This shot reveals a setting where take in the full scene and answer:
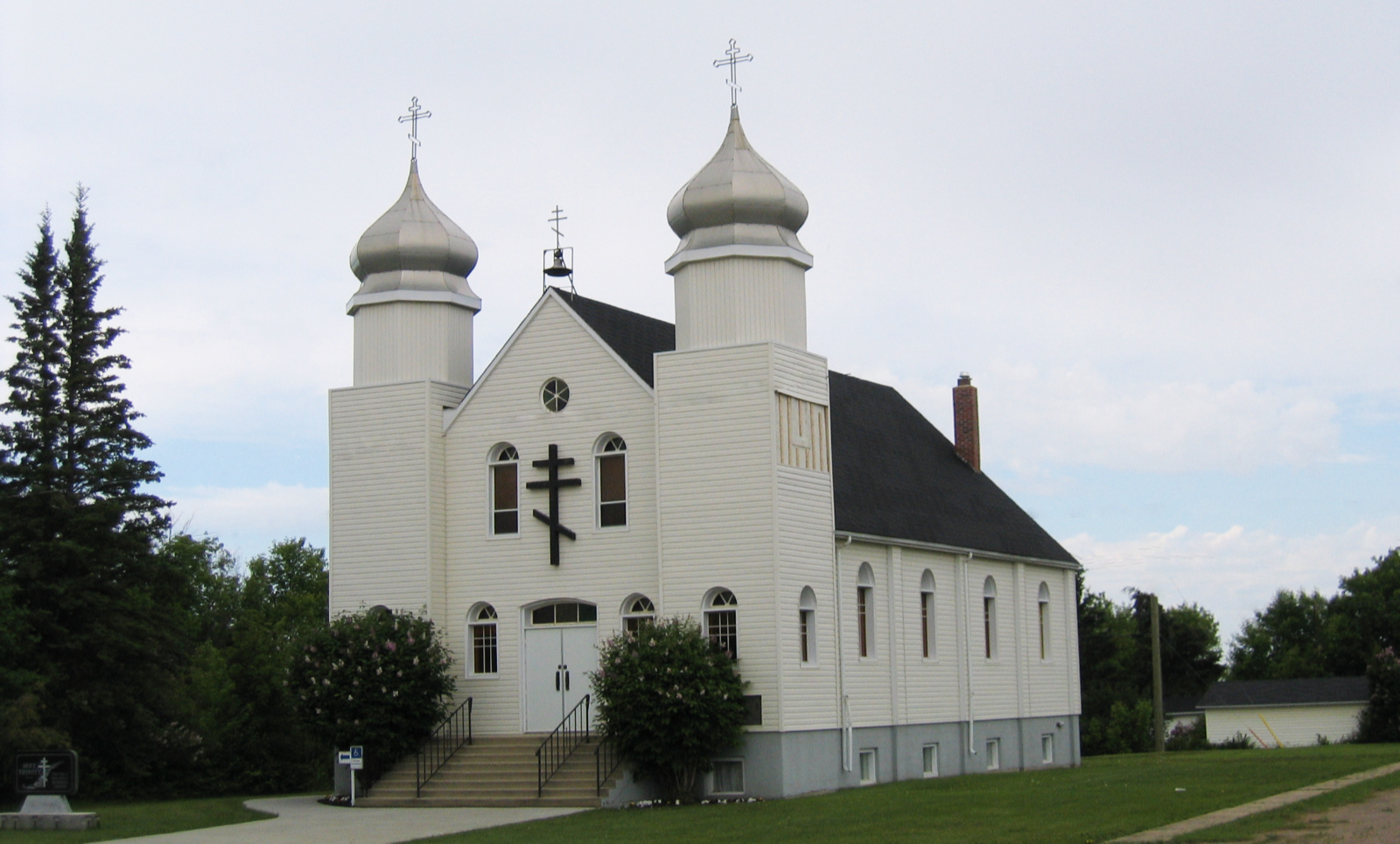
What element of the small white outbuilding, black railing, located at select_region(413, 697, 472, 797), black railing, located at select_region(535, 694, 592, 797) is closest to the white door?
black railing, located at select_region(535, 694, 592, 797)

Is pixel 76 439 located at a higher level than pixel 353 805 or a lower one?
higher

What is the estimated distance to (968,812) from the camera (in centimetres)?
2266

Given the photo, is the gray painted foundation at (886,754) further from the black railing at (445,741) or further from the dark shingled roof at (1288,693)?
the dark shingled roof at (1288,693)

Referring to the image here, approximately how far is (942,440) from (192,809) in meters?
19.8

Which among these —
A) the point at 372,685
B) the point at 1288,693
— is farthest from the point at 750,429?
the point at 1288,693

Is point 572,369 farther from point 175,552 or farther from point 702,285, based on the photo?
point 175,552

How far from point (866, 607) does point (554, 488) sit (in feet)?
20.3

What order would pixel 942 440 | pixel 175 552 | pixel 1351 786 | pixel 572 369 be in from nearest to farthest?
pixel 1351 786
pixel 572 369
pixel 942 440
pixel 175 552

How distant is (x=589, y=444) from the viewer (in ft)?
98.4

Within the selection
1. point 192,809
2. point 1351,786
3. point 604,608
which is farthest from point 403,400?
point 1351,786

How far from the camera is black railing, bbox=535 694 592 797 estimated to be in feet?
92.4

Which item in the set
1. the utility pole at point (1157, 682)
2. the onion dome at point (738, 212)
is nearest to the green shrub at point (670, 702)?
the onion dome at point (738, 212)

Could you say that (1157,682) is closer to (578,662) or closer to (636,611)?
(636,611)

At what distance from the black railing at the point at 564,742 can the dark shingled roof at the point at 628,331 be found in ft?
19.4
